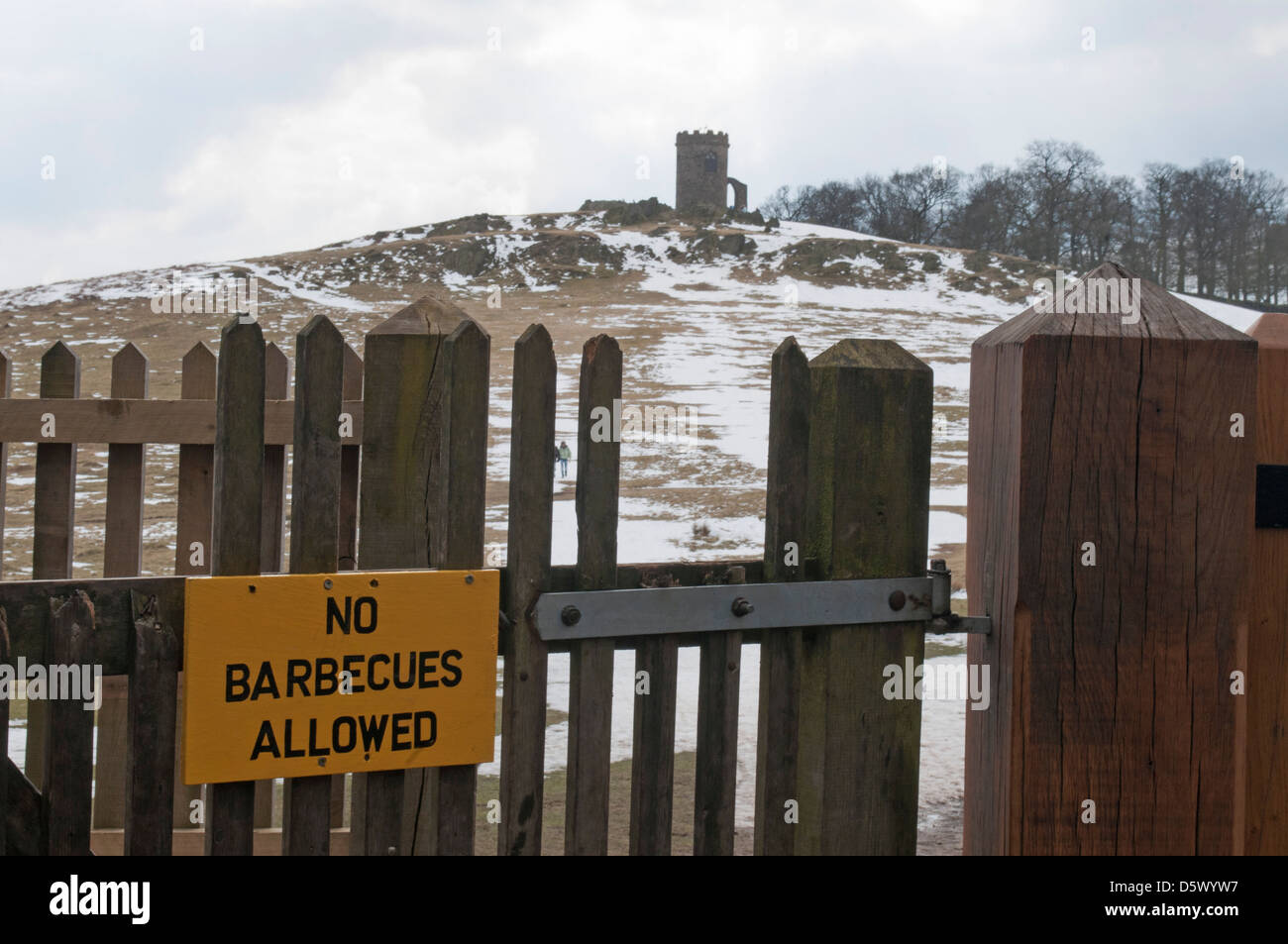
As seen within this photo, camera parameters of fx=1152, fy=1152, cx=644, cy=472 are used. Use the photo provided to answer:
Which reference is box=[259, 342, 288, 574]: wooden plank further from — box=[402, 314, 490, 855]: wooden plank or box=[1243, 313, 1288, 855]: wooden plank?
box=[1243, 313, 1288, 855]: wooden plank

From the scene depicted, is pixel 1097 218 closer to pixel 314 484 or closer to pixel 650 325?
pixel 650 325

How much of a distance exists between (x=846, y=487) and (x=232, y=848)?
1210mm

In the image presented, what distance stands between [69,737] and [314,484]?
1.75ft

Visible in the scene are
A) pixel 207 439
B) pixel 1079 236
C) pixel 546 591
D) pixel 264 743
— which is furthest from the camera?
pixel 1079 236

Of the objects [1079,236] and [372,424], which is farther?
[1079,236]

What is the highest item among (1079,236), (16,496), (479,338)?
(1079,236)

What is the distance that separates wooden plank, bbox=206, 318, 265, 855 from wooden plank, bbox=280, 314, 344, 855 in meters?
0.06

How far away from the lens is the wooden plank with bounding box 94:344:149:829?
3688mm

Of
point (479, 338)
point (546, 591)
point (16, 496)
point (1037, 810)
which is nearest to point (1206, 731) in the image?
point (1037, 810)

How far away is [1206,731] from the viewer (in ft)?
6.79

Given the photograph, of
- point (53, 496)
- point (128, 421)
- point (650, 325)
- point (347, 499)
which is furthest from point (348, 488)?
point (650, 325)

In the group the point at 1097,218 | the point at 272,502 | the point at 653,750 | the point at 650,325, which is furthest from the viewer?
the point at 1097,218

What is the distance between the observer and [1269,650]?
2.19m
